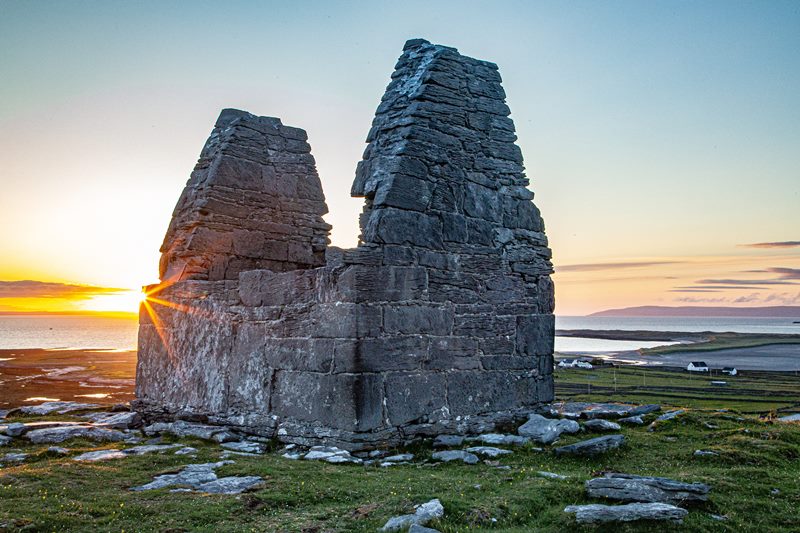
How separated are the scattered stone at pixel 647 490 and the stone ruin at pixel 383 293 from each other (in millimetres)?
3490

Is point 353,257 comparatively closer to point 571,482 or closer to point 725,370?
point 571,482

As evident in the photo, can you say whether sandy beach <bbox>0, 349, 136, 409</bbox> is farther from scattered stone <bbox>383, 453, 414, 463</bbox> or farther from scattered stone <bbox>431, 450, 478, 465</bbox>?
scattered stone <bbox>431, 450, 478, 465</bbox>

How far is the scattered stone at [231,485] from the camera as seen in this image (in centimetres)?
725

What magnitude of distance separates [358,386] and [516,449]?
8.18ft

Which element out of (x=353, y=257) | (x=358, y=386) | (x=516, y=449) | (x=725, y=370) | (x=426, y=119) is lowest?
(x=725, y=370)

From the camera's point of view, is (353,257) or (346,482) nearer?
→ (346,482)

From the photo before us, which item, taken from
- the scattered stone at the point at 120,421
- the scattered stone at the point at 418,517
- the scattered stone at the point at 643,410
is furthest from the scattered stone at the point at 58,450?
the scattered stone at the point at 643,410

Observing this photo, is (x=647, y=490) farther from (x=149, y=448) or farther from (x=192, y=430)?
(x=192, y=430)

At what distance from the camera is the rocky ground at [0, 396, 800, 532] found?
6.08 m

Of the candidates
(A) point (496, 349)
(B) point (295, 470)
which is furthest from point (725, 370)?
(B) point (295, 470)

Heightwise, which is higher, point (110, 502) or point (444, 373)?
point (444, 373)

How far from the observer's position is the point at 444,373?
10.4 meters

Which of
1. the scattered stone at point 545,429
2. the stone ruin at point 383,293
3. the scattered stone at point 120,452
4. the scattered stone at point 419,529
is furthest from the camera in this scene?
the scattered stone at point 545,429

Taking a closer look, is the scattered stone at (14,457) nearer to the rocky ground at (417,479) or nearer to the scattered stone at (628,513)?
the rocky ground at (417,479)
